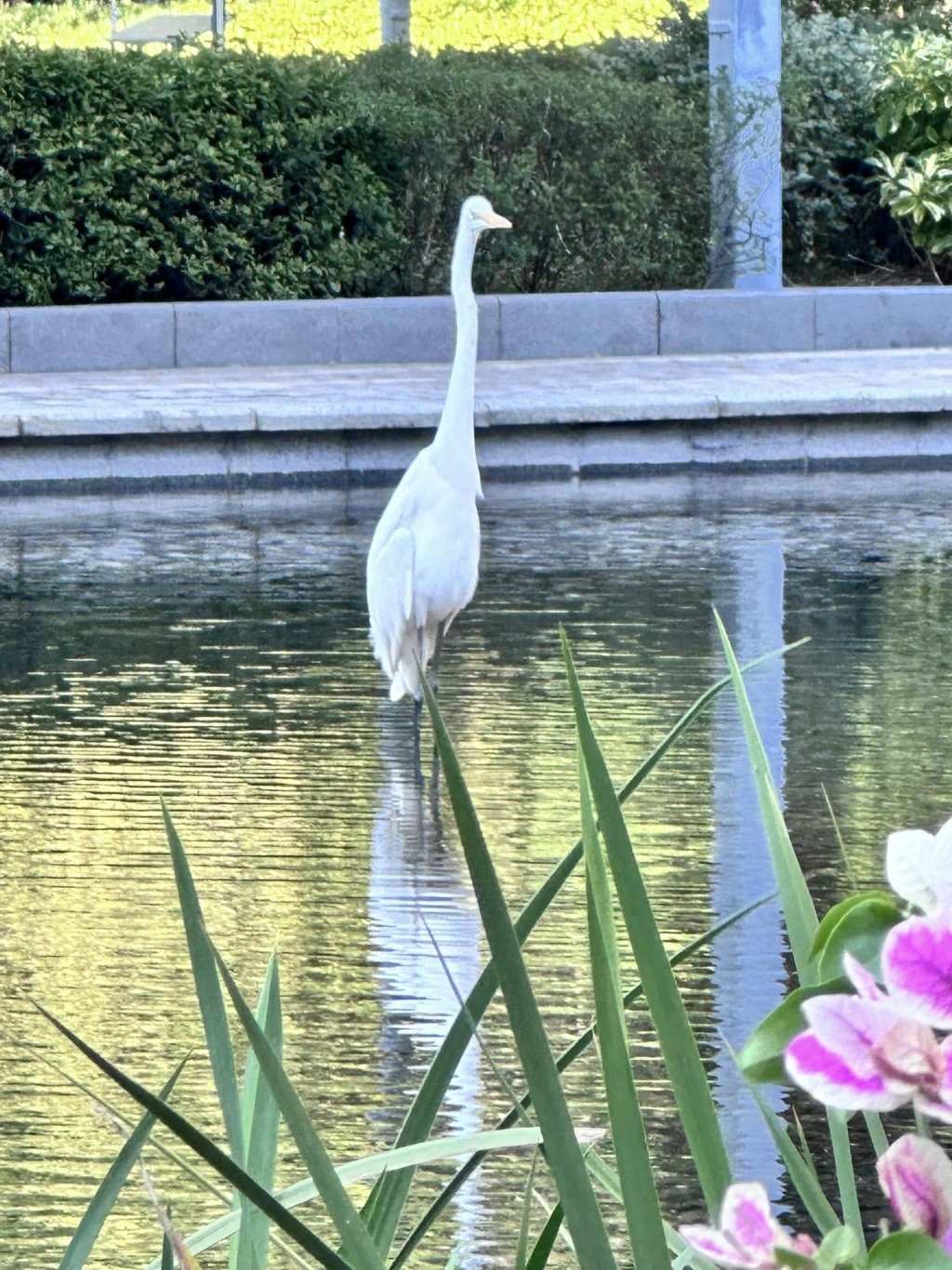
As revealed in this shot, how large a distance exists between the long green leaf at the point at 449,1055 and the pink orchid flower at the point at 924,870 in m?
0.51

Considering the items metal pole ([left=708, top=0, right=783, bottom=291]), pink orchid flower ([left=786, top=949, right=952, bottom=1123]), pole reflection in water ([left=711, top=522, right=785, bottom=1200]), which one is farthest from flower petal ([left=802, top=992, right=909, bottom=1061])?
metal pole ([left=708, top=0, right=783, bottom=291])

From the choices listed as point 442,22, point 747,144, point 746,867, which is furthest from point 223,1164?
point 442,22

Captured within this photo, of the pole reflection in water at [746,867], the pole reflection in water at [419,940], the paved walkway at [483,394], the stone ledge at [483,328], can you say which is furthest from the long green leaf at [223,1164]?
the stone ledge at [483,328]

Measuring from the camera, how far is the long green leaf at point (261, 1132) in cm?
160

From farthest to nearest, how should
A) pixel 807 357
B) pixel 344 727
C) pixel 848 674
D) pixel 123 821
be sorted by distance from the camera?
pixel 807 357 < pixel 848 674 < pixel 344 727 < pixel 123 821

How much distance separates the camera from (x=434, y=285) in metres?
15.4

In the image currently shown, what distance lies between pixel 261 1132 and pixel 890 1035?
2.98 ft

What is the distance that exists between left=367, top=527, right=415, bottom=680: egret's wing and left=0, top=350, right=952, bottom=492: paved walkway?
4.85 m

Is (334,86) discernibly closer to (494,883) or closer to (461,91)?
(461,91)

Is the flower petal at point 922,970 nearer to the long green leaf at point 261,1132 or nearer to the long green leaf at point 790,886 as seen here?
the long green leaf at point 790,886

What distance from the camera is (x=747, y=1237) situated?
2.86ft

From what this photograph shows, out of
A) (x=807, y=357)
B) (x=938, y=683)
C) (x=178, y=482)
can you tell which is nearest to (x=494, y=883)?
(x=938, y=683)

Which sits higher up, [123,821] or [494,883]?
[494,883]

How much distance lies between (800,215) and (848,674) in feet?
31.4
